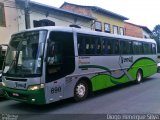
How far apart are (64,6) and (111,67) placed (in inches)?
668

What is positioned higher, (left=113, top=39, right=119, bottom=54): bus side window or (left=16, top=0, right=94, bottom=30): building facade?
(left=16, top=0, right=94, bottom=30): building facade

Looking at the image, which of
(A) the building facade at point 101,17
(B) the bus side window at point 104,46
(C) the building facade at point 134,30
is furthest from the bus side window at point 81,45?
(C) the building facade at point 134,30

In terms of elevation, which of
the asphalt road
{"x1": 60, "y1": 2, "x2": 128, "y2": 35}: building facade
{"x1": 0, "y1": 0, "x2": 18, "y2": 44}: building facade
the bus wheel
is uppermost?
{"x1": 60, "y1": 2, "x2": 128, "y2": 35}: building facade

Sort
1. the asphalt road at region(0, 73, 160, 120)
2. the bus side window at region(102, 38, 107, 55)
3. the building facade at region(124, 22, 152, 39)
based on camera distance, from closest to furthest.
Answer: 1. the asphalt road at region(0, 73, 160, 120)
2. the bus side window at region(102, 38, 107, 55)
3. the building facade at region(124, 22, 152, 39)

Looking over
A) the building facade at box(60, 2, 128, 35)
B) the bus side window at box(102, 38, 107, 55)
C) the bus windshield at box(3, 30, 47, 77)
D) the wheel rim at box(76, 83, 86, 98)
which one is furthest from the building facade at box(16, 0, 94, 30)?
the wheel rim at box(76, 83, 86, 98)

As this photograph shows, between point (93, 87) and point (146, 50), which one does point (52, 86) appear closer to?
point (93, 87)

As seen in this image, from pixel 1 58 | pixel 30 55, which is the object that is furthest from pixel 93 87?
pixel 1 58

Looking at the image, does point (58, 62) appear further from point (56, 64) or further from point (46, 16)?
point (46, 16)

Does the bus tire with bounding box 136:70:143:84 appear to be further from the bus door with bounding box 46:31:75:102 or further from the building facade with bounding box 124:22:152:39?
the building facade with bounding box 124:22:152:39

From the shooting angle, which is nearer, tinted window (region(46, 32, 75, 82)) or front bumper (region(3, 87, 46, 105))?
front bumper (region(3, 87, 46, 105))

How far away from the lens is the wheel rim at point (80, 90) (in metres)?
10.4

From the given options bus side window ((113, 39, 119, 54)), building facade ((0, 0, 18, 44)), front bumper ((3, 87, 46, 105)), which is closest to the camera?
front bumper ((3, 87, 46, 105))

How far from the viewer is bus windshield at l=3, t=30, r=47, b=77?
346 inches

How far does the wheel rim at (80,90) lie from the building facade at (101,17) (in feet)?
52.8
